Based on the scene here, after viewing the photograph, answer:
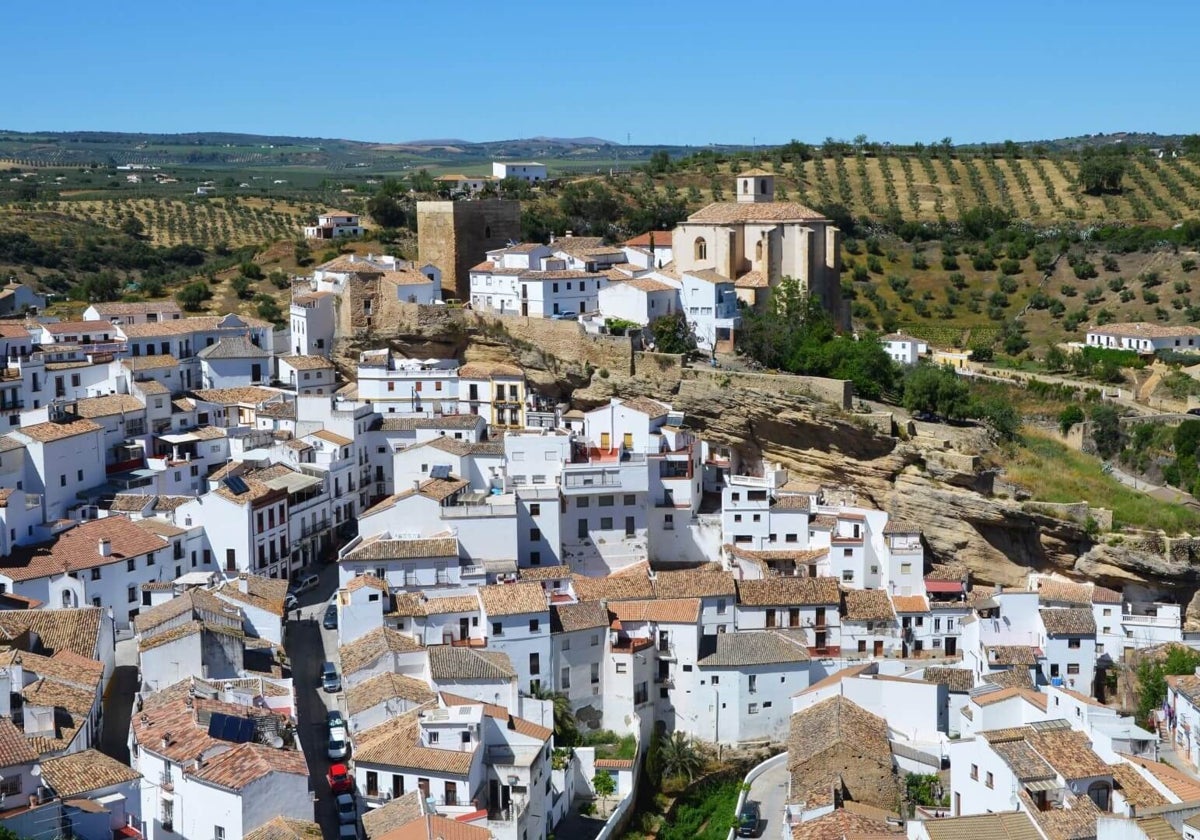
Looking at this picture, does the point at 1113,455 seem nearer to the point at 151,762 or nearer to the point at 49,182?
the point at 151,762

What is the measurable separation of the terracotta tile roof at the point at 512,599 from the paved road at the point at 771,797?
5.08 m

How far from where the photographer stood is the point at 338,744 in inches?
976

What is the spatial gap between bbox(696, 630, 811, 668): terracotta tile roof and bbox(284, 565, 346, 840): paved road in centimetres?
720

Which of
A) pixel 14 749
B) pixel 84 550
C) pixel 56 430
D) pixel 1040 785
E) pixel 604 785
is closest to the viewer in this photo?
pixel 14 749

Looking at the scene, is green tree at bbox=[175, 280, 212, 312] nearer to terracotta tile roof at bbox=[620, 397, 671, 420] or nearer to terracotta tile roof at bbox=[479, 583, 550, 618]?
terracotta tile roof at bbox=[620, 397, 671, 420]

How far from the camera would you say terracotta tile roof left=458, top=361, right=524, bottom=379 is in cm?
3631

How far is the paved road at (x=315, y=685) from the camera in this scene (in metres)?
23.6

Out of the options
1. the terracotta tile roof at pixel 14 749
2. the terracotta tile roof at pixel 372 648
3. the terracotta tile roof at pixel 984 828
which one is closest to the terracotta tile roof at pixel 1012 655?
the terracotta tile roof at pixel 984 828

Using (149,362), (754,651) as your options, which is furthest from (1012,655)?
(149,362)

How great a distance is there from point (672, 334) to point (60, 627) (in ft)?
54.8

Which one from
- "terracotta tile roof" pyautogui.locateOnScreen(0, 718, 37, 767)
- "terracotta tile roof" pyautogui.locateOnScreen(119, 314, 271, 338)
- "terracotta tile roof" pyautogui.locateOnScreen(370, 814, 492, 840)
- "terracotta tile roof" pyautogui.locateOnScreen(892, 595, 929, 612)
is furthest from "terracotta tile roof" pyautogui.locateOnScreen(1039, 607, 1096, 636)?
"terracotta tile roof" pyautogui.locateOnScreen(119, 314, 271, 338)

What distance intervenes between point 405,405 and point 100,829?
18.3 metres

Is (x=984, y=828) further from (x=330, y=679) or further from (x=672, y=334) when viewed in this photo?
(x=672, y=334)

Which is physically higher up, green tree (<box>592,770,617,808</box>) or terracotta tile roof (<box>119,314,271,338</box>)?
terracotta tile roof (<box>119,314,271,338</box>)
